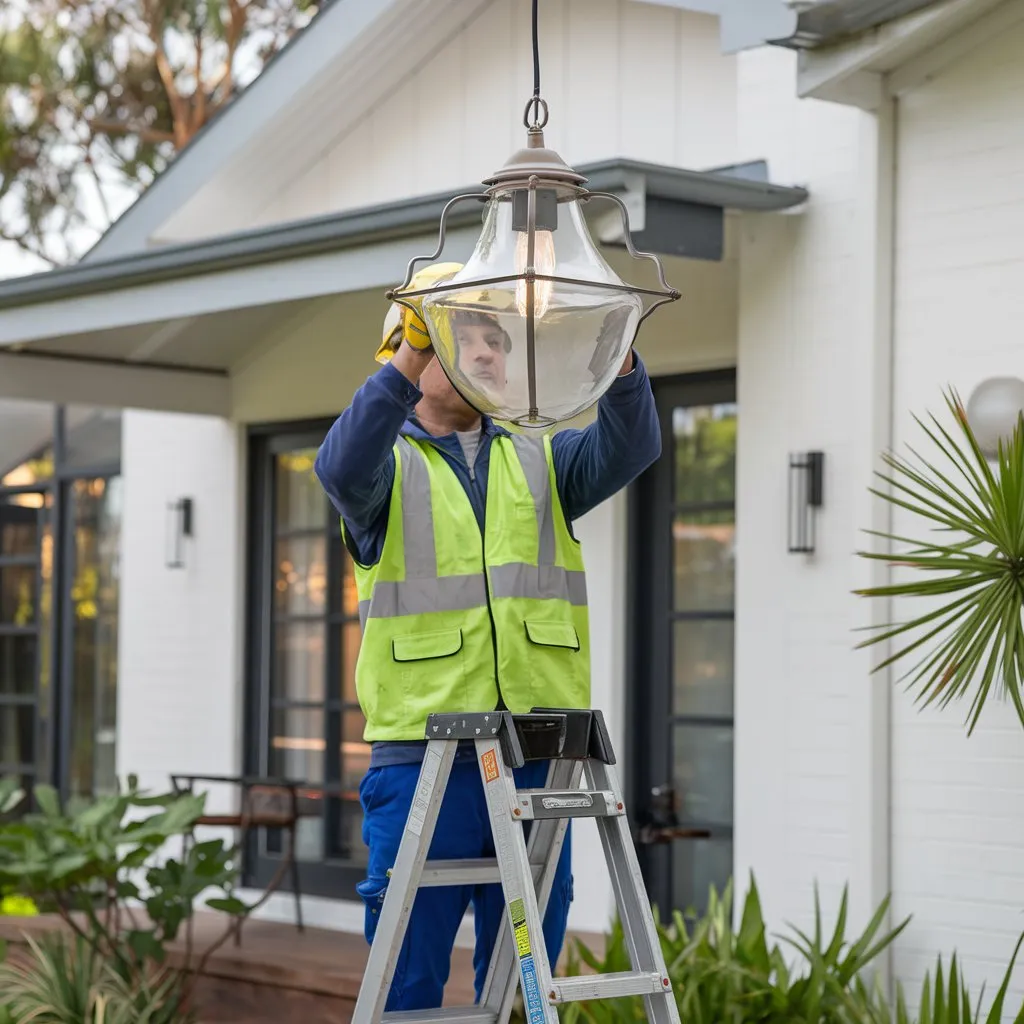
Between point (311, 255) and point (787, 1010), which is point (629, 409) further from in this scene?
point (311, 255)

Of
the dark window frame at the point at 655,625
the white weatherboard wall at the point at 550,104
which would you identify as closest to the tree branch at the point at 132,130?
the white weatherboard wall at the point at 550,104

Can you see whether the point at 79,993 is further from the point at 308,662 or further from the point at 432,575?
the point at 432,575

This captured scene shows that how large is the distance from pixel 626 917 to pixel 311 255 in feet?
10.2

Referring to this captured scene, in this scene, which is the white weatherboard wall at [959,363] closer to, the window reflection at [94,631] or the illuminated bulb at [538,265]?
the illuminated bulb at [538,265]

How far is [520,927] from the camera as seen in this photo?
3146 millimetres

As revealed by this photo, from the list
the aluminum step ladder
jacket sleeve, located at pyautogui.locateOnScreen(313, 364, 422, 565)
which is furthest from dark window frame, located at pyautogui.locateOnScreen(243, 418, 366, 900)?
the aluminum step ladder

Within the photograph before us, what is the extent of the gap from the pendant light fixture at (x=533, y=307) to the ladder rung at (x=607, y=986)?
0.95 metres

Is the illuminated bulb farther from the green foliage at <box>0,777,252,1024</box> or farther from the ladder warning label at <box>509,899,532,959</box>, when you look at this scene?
the green foliage at <box>0,777,252,1024</box>

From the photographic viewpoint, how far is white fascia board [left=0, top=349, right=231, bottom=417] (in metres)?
7.60

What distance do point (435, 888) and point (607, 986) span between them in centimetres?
55

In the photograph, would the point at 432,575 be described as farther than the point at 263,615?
No

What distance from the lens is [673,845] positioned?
6.36 m

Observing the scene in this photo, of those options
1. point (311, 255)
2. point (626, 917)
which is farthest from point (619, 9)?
point (626, 917)

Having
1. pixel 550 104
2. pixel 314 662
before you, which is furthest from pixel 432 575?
pixel 314 662
